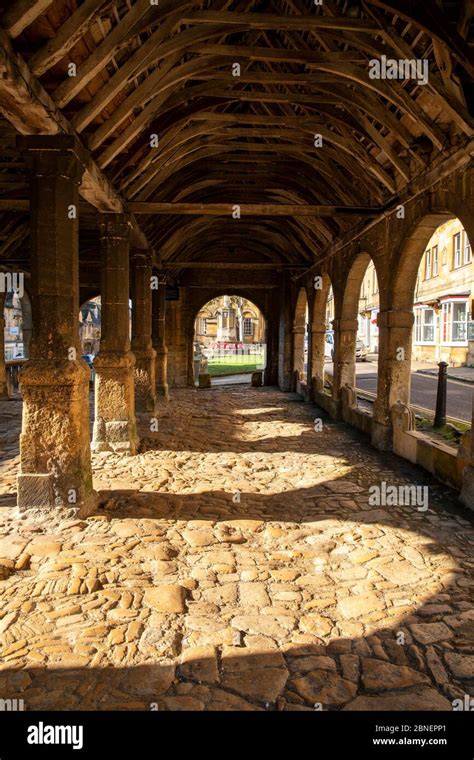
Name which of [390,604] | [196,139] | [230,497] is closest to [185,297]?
[196,139]

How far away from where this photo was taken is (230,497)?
6156mm

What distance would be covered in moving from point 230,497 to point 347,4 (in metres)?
5.58

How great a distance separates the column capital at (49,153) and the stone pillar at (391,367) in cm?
541

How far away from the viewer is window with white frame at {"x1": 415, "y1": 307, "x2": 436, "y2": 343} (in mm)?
28548

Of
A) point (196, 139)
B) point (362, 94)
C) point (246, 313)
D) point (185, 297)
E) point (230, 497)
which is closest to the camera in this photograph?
point (230, 497)

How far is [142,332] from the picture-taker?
35.8ft

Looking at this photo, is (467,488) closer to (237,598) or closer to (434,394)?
A: (237,598)

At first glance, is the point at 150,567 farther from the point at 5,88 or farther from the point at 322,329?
the point at 322,329

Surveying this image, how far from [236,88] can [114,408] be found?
510 cm

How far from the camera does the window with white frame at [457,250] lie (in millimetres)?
25109

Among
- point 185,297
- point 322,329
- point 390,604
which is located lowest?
point 390,604

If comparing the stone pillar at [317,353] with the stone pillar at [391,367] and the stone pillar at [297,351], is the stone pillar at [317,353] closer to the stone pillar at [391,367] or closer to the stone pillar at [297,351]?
the stone pillar at [297,351]

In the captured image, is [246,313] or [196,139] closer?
[196,139]

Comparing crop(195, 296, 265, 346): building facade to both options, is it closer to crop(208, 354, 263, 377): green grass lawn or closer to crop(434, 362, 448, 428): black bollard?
crop(208, 354, 263, 377): green grass lawn
